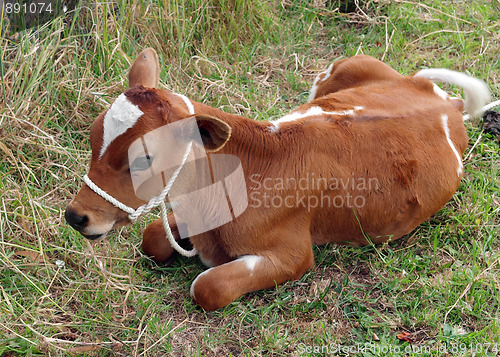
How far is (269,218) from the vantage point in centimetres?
372

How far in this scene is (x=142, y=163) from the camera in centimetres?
325

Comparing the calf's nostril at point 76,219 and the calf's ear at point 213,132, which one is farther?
the calf's nostril at point 76,219

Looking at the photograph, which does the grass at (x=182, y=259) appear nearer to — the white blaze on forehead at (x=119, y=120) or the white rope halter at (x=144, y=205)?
the white rope halter at (x=144, y=205)

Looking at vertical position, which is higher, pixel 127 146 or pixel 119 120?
pixel 119 120

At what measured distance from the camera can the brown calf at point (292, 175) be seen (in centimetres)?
329

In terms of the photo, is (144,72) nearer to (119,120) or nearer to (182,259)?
(119,120)

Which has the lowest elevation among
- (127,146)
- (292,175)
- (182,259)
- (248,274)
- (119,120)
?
(182,259)

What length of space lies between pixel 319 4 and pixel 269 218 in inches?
149

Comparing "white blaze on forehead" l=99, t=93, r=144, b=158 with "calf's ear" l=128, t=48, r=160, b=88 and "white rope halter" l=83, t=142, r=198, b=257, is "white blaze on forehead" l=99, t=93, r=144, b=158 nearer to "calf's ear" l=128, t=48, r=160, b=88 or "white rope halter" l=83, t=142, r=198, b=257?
"white rope halter" l=83, t=142, r=198, b=257

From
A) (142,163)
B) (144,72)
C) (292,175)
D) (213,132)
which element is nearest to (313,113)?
(292,175)

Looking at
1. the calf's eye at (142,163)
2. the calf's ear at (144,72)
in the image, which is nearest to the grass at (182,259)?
the calf's eye at (142,163)

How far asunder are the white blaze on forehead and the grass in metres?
1.00

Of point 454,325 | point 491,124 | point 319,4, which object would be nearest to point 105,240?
point 454,325

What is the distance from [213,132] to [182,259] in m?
1.19
